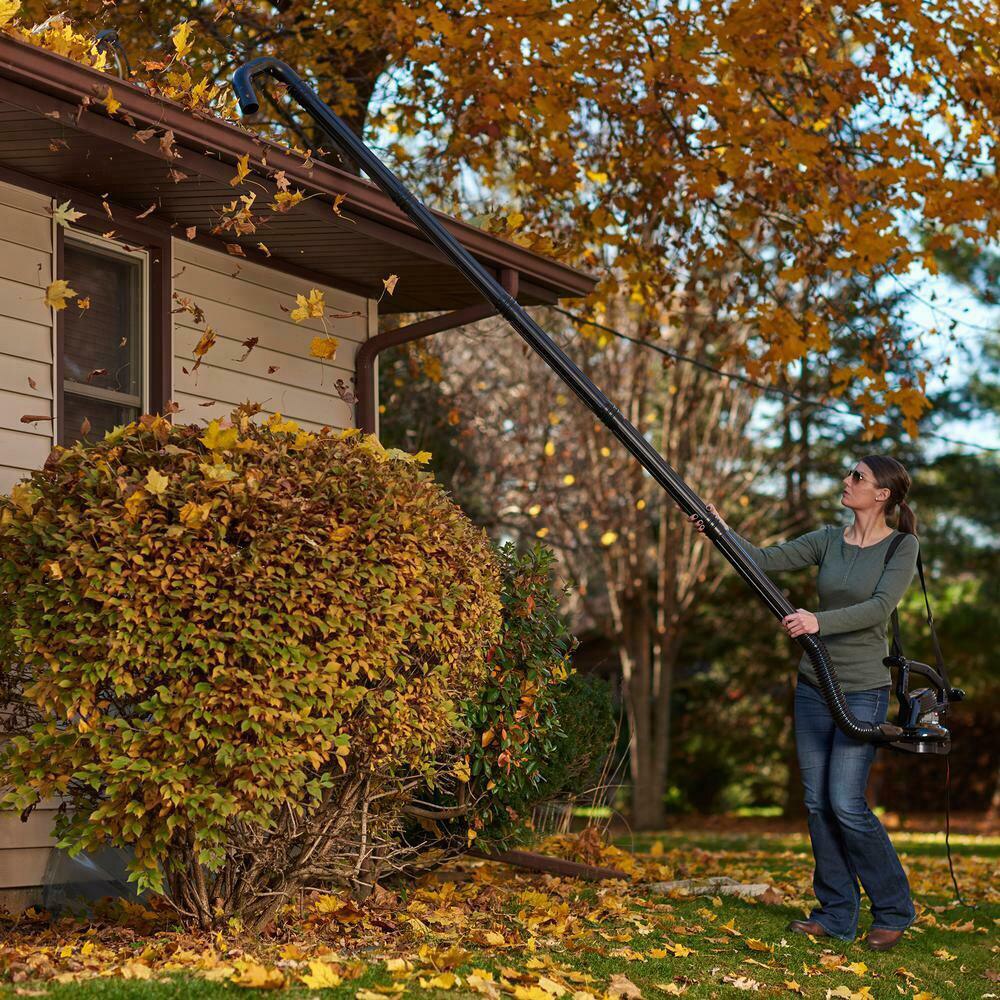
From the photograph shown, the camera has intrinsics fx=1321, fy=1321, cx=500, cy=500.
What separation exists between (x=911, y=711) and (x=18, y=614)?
376cm

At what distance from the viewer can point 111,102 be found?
496 centimetres

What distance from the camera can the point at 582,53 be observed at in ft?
30.8

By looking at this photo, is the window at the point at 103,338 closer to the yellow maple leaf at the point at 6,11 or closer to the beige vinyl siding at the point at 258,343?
the beige vinyl siding at the point at 258,343

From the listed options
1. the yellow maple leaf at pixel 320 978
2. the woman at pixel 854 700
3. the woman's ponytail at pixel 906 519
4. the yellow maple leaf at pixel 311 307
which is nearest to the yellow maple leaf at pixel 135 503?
the yellow maple leaf at pixel 311 307

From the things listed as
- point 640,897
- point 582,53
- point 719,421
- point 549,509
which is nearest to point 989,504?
point 719,421

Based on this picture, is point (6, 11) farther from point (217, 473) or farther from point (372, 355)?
point (372, 355)

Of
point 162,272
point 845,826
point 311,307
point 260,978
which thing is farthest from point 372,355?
point 260,978

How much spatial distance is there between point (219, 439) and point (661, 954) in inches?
105

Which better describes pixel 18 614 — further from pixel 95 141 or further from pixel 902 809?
pixel 902 809

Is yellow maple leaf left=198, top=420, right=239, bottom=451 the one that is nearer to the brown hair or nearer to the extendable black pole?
the extendable black pole

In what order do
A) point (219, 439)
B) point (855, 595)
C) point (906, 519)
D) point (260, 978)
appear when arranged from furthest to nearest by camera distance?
point (906, 519) < point (855, 595) < point (219, 439) < point (260, 978)

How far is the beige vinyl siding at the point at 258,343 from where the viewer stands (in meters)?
6.53

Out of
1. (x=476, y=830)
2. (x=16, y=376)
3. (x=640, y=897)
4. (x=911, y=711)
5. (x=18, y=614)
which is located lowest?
(x=640, y=897)

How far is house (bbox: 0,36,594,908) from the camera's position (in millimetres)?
5348
